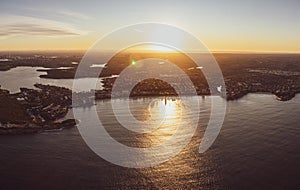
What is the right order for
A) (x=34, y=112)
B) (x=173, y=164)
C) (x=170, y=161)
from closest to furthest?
(x=173, y=164)
(x=170, y=161)
(x=34, y=112)

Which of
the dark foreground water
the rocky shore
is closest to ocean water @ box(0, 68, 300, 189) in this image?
the dark foreground water

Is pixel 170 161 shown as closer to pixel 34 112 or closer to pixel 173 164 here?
pixel 173 164

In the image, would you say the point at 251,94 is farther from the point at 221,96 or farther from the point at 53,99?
the point at 53,99

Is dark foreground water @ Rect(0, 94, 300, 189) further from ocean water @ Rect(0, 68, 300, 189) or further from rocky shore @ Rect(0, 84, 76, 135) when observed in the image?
rocky shore @ Rect(0, 84, 76, 135)

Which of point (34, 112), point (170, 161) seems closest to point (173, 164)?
point (170, 161)

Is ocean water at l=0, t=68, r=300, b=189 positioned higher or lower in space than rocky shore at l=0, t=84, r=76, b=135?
lower

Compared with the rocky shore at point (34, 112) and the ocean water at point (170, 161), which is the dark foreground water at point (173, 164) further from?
the rocky shore at point (34, 112)

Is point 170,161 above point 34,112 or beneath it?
beneath
